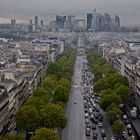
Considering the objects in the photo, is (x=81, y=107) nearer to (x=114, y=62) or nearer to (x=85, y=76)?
(x=85, y=76)

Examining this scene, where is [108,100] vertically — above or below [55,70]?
above

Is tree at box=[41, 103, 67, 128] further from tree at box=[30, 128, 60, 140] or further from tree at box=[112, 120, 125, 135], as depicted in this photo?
tree at box=[30, 128, 60, 140]

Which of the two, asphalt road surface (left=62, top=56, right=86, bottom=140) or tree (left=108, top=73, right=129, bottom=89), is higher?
tree (left=108, top=73, right=129, bottom=89)

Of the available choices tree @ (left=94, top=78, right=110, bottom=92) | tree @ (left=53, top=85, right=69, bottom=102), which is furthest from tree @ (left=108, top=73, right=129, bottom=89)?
tree @ (left=53, top=85, right=69, bottom=102)

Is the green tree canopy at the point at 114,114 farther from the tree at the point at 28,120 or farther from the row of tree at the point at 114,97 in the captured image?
the tree at the point at 28,120

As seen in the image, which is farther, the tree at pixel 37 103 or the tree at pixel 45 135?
the tree at pixel 37 103

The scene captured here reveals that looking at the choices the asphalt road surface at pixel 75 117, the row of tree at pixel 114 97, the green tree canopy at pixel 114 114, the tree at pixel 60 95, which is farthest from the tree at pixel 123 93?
→ the green tree canopy at pixel 114 114

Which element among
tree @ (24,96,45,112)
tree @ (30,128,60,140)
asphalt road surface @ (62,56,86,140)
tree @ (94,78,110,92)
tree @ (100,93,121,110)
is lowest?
asphalt road surface @ (62,56,86,140)

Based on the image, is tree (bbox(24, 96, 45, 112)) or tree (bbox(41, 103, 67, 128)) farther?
tree (bbox(24, 96, 45, 112))

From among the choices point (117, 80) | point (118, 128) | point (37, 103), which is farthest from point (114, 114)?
point (117, 80)

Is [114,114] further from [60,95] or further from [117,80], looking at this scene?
[117,80]

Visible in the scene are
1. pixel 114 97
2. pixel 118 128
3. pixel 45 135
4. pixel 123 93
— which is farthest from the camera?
pixel 123 93
